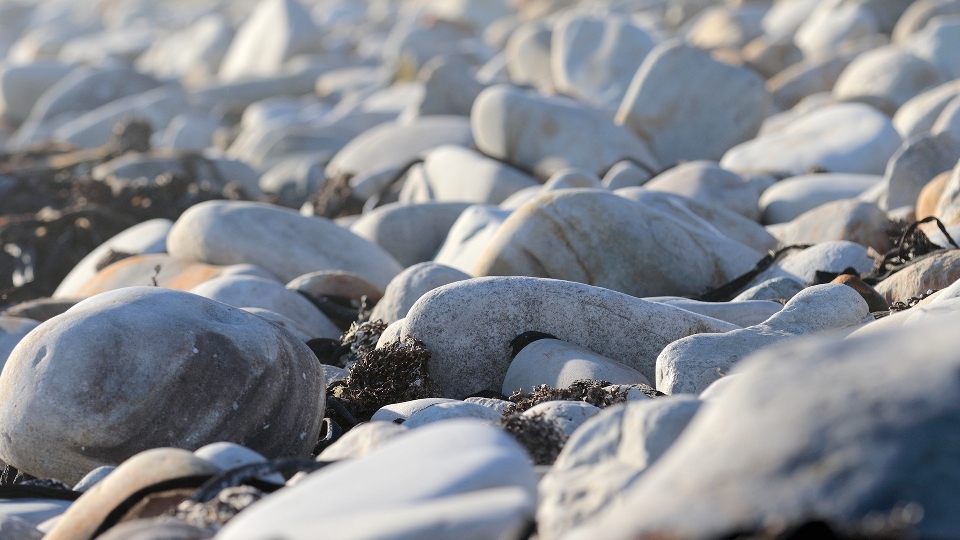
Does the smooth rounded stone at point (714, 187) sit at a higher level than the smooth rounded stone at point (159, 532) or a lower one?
lower

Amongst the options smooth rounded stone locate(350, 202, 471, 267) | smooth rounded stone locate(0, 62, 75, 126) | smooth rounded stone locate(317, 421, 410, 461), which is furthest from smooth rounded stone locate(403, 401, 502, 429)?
smooth rounded stone locate(0, 62, 75, 126)

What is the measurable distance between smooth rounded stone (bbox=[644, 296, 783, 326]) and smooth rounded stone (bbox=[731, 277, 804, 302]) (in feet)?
0.85

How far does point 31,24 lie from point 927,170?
43969mm

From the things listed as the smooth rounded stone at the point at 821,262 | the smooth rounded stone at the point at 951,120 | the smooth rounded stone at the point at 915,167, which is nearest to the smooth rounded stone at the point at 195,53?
the smooth rounded stone at the point at 951,120

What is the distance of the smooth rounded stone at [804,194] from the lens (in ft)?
24.1

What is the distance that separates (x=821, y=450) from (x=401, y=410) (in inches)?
79.3

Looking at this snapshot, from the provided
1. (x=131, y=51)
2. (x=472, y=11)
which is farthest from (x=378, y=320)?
(x=131, y=51)

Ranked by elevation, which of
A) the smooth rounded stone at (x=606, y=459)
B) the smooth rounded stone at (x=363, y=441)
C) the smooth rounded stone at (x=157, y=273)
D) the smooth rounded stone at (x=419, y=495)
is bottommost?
the smooth rounded stone at (x=157, y=273)

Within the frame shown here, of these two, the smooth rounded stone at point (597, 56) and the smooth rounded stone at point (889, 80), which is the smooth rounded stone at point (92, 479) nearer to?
the smooth rounded stone at point (889, 80)

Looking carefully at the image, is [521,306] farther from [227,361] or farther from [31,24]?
[31,24]

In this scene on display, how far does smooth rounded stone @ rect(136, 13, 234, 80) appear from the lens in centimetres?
2644

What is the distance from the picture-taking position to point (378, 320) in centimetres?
475

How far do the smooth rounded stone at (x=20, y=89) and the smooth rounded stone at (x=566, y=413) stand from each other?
20414 millimetres

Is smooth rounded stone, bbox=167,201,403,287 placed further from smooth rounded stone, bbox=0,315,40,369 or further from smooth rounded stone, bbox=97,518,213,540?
smooth rounded stone, bbox=97,518,213,540
